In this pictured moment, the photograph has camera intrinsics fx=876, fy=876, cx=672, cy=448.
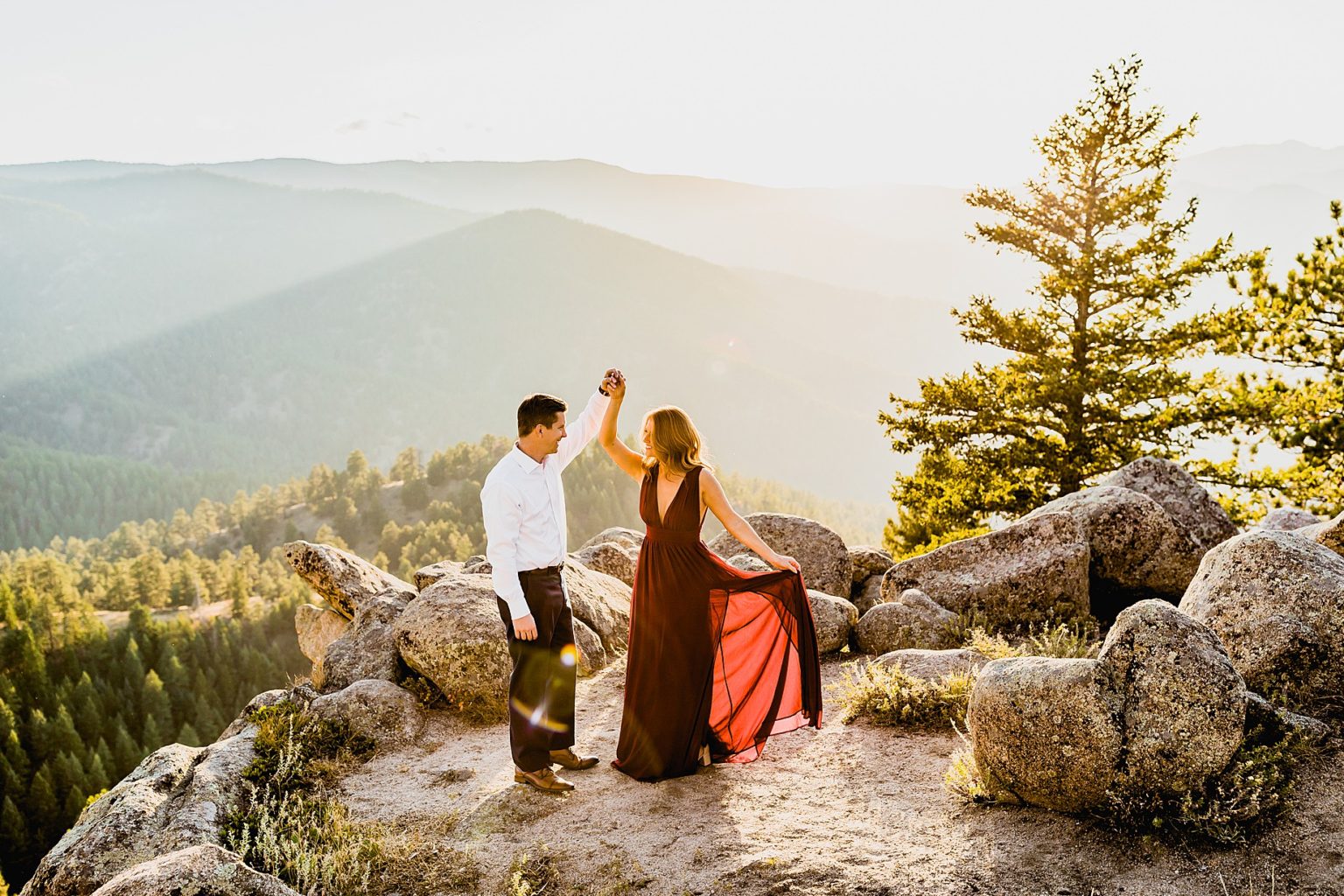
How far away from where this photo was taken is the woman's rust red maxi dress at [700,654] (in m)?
7.88

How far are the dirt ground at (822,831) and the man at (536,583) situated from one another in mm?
519

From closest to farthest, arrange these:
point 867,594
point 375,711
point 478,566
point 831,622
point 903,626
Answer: point 375,711 → point 903,626 → point 831,622 → point 478,566 → point 867,594

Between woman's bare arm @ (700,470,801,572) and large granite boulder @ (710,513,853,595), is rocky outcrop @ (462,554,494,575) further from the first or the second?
woman's bare arm @ (700,470,801,572)

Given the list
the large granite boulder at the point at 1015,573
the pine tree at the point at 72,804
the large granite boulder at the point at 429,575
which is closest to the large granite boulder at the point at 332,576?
the large granite boulder at the point at 429,575

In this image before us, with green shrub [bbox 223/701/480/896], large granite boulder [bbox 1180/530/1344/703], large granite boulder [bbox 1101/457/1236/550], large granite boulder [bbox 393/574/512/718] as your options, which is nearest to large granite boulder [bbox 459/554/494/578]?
large granite boulder [bbox 393/574/512/718]

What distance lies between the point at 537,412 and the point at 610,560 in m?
8.33

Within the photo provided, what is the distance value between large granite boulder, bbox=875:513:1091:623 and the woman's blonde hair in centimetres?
676

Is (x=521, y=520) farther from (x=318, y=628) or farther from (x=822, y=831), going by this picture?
(x=318, y=628)

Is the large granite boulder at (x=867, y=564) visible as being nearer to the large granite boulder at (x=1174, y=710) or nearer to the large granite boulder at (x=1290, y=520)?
the large granite boulder at (x=1290, y=520)

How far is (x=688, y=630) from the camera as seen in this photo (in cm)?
793

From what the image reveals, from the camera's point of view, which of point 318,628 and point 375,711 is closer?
point 375,711

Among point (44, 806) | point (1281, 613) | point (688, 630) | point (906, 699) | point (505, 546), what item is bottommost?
point (44, 806)

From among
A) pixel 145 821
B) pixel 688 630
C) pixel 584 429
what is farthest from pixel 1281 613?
pixel 145 821

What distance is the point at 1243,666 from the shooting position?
7.56 metres
